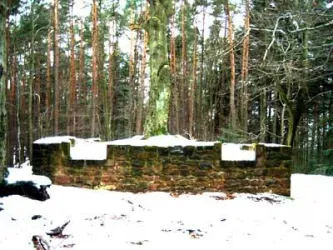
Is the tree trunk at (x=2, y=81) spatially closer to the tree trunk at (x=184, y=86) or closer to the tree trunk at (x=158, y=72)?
the tree trunk at (x=158, y=72)

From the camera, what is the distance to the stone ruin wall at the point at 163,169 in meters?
7.46

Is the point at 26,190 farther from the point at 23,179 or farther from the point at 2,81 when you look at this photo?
the point at 2,81

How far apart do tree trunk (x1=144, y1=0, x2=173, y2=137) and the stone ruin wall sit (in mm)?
1611

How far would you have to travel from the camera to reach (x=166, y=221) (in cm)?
525

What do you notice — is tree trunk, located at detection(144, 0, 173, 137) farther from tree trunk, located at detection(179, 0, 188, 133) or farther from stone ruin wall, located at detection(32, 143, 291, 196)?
tree trunk, located at detection(179, 0, 188, 133)

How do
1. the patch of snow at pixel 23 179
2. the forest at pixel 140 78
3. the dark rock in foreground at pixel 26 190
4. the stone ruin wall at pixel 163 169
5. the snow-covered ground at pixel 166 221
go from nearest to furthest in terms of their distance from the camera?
the snow-covered ground at pixel 166 221 → the dark rock in foreground at pixel 26 190 → the patch of snow at pixel 23 179 → the stone ruin wall at pixel 163 169 → the forest at pixel 140 78

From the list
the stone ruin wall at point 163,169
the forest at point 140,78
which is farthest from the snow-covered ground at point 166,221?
the forest at point 140,78

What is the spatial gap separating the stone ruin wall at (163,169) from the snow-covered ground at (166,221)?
1.13 ft

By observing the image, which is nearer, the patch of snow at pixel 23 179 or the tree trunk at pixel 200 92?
the patch of snow at pixel 23 179

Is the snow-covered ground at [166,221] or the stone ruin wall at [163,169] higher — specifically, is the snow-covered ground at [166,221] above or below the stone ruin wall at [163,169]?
below

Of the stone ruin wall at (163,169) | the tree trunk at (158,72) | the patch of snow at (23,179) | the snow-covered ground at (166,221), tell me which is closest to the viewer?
the snow-covered ground at (166,221)

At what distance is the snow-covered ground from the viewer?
403cm

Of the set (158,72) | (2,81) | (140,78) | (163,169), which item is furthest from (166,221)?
(140,78)

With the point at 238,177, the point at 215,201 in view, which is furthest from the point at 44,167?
the point at 238,177
